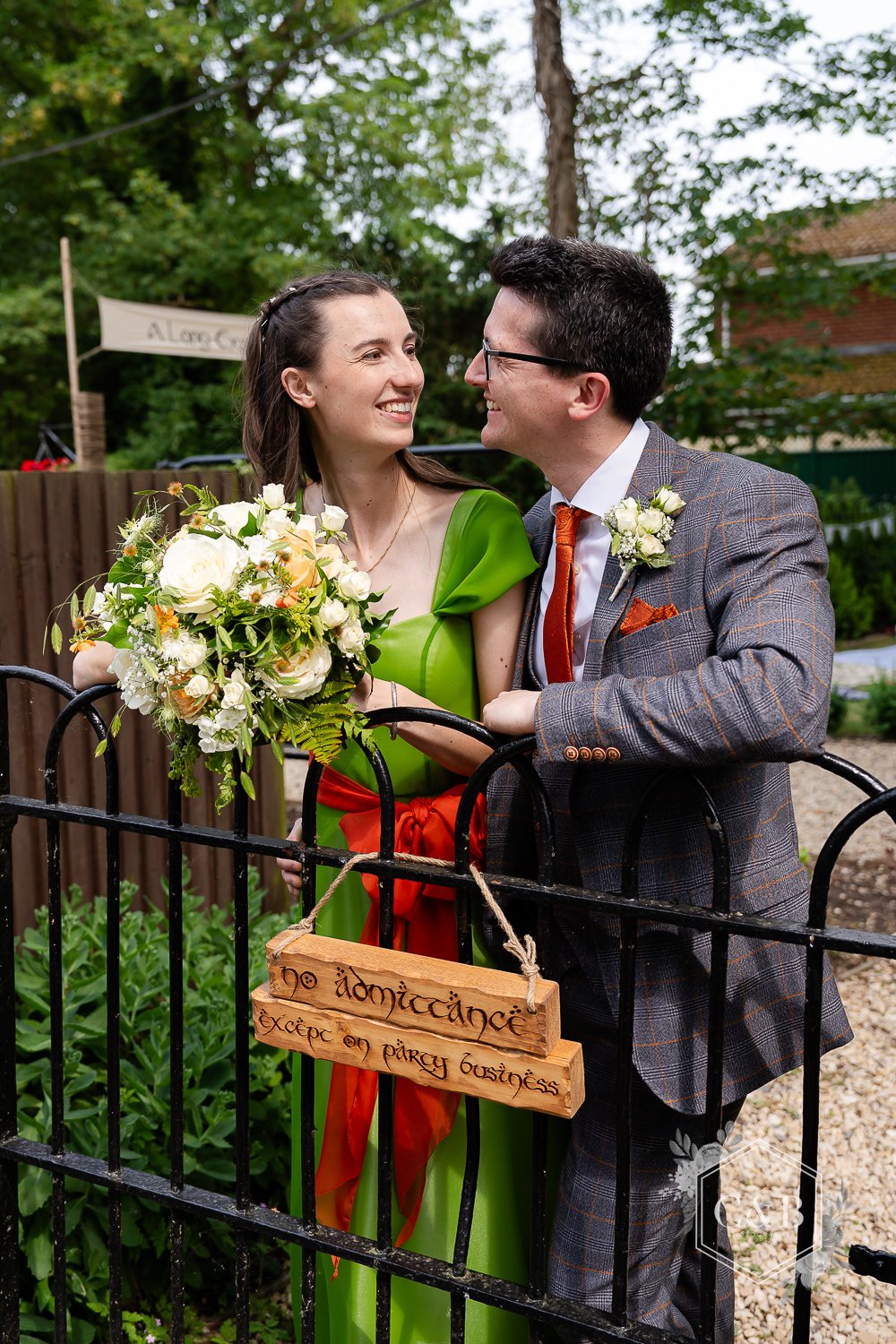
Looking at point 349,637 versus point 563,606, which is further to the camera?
point 563,606

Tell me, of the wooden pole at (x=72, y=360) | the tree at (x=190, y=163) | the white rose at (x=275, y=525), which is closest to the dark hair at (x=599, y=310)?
the white rose at (x=275, y=525)

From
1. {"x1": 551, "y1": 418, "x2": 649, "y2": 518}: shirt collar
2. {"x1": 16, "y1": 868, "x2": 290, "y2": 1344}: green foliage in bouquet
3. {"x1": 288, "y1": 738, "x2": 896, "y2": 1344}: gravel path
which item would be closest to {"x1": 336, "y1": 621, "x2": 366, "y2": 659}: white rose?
{"x1": 551, "y1": 418, "x2": 649, "y2": 518}: shirt collar

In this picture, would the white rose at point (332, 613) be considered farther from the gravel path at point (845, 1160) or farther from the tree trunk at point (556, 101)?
the tree trunk at point (556, 101)

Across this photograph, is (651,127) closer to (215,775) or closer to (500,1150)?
(215,775)

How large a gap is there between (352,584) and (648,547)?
460 mm

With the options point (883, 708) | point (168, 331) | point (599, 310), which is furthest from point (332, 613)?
point (883, 708)

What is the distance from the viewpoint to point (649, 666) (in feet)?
5.90

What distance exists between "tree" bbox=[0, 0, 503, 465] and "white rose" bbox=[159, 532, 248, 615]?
1503 cm

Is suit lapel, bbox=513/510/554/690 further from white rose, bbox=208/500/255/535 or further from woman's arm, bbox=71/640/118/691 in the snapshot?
woman's arm, bbox=71/640/118/691

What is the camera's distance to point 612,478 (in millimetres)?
1957

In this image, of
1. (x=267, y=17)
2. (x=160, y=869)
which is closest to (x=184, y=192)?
(x=267, y=17)

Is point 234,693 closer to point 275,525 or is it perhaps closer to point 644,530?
point 275,525

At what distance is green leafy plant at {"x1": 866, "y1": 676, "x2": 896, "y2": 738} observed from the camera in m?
8.87

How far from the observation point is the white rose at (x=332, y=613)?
1.59m
